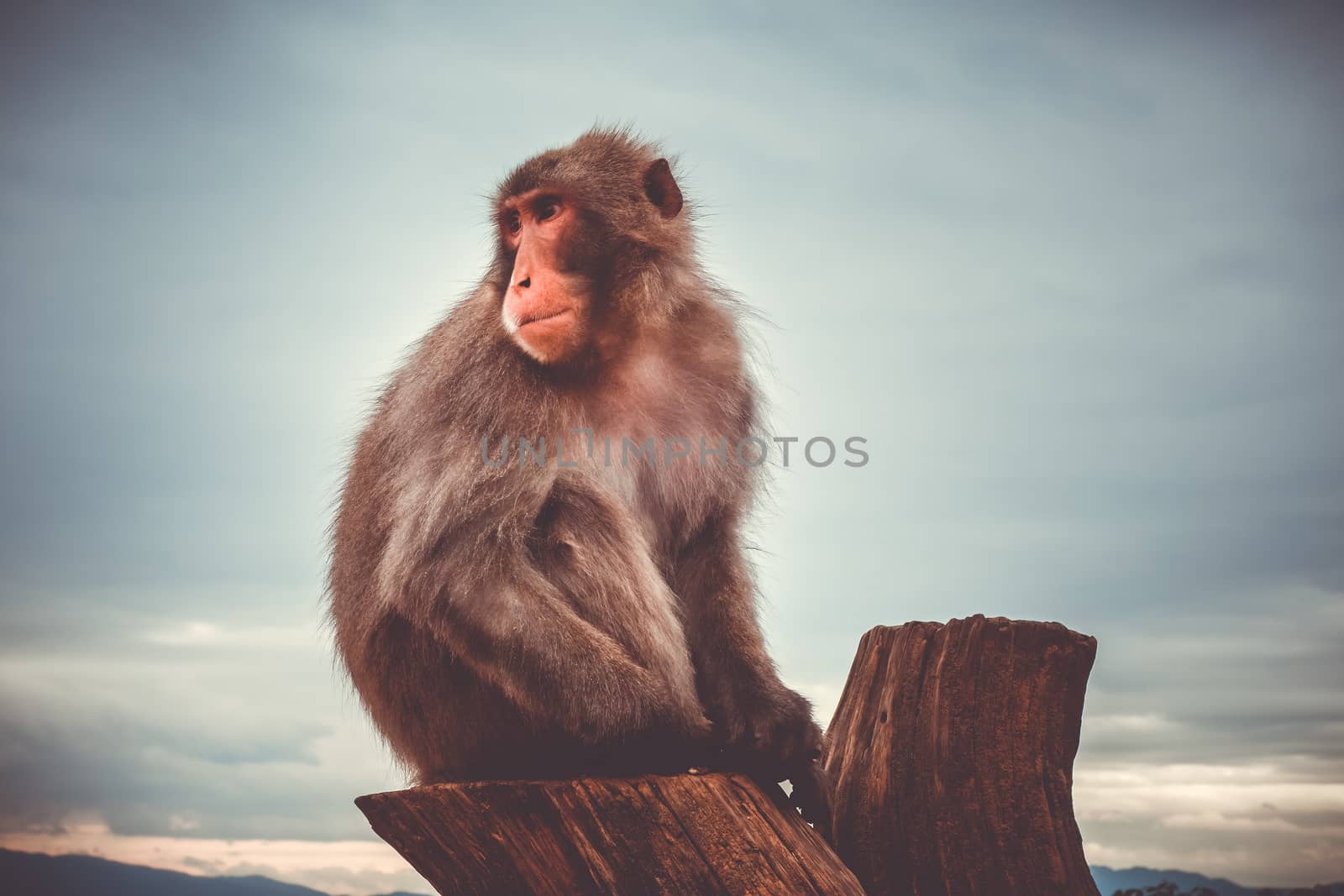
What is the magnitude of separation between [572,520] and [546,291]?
2.62ft

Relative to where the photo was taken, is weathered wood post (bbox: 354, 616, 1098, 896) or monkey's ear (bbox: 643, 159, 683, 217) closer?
weathered wood post (bbox: 354, 616, 1098, 896)

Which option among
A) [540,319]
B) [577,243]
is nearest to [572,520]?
[540,319]

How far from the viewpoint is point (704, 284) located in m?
4.45

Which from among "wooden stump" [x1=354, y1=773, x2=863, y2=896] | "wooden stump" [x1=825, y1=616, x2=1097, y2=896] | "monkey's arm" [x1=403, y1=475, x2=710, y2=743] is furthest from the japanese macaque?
"wooden stump" [x1=825, y1=616, x2=1097, y2=896]

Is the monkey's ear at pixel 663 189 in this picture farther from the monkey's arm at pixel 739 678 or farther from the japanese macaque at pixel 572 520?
the monkey's arm at pixel 739 678

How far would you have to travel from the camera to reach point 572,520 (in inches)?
143

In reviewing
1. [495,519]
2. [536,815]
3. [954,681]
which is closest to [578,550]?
[495,519]

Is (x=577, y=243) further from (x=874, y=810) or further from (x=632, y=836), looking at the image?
(x=874, y=810)

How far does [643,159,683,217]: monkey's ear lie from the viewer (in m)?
4.40

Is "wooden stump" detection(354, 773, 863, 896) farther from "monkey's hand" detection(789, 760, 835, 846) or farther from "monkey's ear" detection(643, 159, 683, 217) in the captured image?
"monkey's ear" detection(643, 159, 683, 217)

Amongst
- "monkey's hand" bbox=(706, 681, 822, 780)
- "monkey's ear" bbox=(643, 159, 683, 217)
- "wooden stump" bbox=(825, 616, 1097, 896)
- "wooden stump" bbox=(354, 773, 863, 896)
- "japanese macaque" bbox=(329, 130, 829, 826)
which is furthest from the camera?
"monkey's ear" bbox=(643, 159, 683, 217)

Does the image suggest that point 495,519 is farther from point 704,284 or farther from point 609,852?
point 704,284

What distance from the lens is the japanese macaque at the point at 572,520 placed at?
349cm

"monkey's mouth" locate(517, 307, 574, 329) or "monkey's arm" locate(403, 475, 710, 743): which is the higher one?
"monkey's mouth" locate(517, 307, 574, 329)
